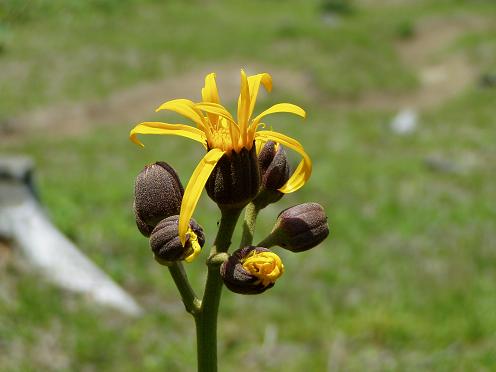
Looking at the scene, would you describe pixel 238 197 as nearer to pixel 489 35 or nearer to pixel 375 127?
pixel 375 127

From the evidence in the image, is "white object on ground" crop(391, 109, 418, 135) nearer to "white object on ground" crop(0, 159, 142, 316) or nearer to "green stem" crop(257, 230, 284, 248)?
"white object on ground" crop(0, 159, 142, 316)

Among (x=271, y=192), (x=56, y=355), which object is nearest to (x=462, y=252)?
(x=56, y=355)

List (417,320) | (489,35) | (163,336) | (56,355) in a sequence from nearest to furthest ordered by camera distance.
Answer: (56,355)
(163,336)
(417,320)
(489,35)

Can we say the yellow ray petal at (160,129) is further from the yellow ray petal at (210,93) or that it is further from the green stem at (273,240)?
the green stem at (273,240)

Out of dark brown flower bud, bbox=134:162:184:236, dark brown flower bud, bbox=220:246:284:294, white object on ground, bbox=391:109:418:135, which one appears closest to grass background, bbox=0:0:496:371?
white object on ground, bbox=391:109:418:135

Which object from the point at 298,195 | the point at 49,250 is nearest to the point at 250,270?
the point at 49,250
